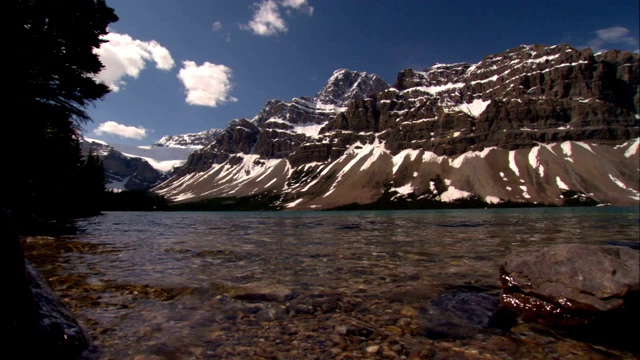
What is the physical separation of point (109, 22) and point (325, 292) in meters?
35.0

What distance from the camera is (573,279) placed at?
26.5 ft

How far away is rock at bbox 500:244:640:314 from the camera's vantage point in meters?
7.35

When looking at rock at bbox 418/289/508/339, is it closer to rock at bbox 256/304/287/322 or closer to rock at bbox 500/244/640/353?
rock at bbox 500/244/640/353

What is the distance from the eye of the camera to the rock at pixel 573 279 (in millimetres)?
7348

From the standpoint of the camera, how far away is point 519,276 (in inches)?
361

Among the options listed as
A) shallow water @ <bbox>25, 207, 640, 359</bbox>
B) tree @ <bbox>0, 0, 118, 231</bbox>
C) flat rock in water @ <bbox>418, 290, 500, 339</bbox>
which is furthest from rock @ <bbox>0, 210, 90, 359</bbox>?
tree @ <bbox>0, 0, 118, 231</bbox>

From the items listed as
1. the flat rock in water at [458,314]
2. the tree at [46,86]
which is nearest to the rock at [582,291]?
the flat rock in water at [458,314]

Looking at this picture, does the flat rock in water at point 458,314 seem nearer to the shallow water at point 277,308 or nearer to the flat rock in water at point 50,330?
the shallow water at point 277,308

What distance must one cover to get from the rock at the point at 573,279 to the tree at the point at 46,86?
21.1m

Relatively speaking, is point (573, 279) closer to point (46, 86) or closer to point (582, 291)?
point (582, 291)

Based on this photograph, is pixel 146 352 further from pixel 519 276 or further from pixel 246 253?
pixel 246 253

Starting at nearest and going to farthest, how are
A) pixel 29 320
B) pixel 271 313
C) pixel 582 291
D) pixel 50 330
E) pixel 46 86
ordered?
pixel 29 320, pixel 50 330, pixel 582 291, pixel 271 313, pixel 46 86

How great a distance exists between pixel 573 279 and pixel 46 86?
30.5 meters

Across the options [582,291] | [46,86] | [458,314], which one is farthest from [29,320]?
[46,86]
